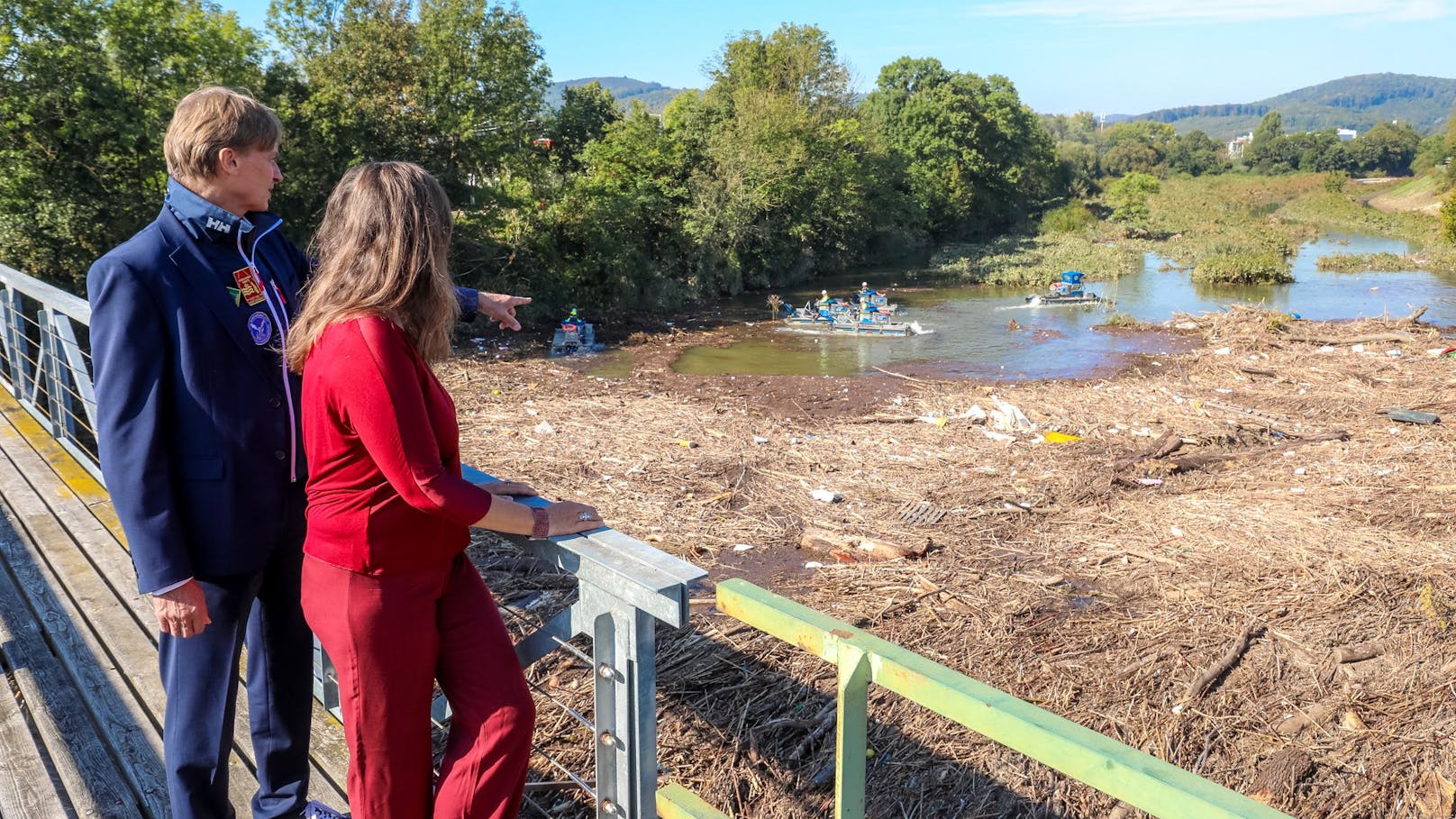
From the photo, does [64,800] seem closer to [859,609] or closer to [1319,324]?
[859,609]

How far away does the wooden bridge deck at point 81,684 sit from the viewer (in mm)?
2428

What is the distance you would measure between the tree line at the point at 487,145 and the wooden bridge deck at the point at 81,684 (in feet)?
37.1

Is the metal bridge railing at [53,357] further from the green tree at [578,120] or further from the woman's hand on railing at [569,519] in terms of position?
the green tree at [578,120]

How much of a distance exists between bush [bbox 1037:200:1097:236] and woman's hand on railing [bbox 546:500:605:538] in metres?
44.2

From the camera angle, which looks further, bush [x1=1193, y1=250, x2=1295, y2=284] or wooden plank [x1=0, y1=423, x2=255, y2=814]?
bush [x1=1193, y1=250, x2=1295, y2=284]

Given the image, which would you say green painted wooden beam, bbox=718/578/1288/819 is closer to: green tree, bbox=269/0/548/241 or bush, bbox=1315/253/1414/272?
green tree, bbox=269/0/548/241

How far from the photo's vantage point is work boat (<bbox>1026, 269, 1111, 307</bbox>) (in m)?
22.8

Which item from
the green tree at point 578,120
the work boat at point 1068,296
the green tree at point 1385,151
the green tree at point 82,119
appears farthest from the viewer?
the green tree at point 1385,151

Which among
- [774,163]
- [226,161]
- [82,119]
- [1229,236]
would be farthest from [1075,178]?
[226,161]

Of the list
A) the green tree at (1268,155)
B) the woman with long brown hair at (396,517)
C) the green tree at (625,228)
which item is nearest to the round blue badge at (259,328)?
the woman with long brown hair at (396,517)

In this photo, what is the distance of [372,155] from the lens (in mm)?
16609

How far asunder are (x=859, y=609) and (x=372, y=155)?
47.6ft

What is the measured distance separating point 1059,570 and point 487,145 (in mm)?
14985

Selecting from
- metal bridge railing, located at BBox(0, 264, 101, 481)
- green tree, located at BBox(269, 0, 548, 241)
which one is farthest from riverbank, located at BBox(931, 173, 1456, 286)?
metal bridge railing, located at BBox(0, 264, 101, 481)
